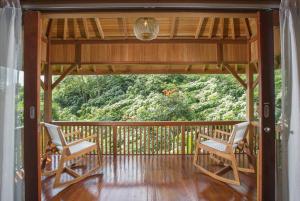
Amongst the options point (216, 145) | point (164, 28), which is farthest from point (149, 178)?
point (164, 28)

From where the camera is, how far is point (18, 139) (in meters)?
2.46

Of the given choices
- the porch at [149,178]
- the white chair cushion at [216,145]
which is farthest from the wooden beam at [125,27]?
the white chair cushion at [216,145]

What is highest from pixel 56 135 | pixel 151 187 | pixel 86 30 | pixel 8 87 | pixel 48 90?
pixel 86 30

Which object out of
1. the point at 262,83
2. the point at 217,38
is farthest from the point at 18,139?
the point at 217,38

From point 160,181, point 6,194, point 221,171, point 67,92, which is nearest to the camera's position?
point 6,194

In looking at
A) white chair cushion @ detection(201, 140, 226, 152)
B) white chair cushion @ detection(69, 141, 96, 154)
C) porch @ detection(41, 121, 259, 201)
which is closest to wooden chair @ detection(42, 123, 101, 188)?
white chair cushion @ detection(69, 141, 96, 154)

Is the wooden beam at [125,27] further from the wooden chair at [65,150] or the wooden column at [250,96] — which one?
the wooden column at [250,96]

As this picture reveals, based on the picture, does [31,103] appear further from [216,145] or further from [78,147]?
[216,145]

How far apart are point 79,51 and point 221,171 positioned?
157 inches

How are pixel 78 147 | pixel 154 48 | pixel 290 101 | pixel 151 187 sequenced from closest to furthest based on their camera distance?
pixel 290 101, pixel 151 187, pixel 78 147, pixel 154 48

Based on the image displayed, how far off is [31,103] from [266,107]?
2405 millimetres

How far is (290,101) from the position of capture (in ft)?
7.64

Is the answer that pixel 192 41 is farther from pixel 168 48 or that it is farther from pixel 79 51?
pixel 79 51

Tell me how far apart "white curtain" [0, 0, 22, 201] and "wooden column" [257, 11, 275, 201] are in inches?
94.5
